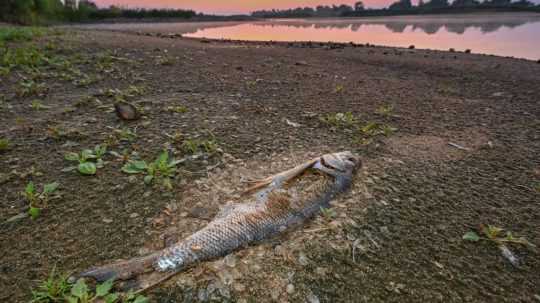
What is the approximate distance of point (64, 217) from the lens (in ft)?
7.01

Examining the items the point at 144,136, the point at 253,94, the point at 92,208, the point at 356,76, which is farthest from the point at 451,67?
the point at 92,208

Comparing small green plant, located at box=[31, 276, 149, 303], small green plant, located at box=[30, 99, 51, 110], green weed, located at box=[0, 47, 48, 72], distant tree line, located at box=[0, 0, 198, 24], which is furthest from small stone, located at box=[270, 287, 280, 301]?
distant tree line, located at box=[0, 0, 198, 24]

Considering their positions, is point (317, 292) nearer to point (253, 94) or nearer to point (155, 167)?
point (155, 167)

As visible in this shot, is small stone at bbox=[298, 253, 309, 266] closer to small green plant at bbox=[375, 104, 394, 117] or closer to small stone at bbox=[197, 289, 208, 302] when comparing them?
small stone at bbox=[197, 289, 208, 302]

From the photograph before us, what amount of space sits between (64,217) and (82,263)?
59 centimetres

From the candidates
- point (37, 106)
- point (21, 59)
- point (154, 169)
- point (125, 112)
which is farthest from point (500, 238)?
point (21, 59)

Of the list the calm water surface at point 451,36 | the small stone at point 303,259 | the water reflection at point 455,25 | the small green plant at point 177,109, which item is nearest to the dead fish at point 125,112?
the small green plant at point 177,109

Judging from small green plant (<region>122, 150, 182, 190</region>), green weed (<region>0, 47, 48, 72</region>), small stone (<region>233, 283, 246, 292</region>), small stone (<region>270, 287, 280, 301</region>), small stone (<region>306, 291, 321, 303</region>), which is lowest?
small stone (<region>306, 291, 321, 303</region>)

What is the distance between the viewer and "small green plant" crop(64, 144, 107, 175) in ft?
8.70

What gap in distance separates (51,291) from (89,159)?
1.72 m

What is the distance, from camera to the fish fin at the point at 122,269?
1664 mm

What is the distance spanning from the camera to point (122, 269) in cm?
170

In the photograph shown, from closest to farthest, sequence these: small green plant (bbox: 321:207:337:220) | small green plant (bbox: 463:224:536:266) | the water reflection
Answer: small green plant (bbox: 463:224:536:266)
small green plant (bbox: 321:207:337:220)
the water reflection

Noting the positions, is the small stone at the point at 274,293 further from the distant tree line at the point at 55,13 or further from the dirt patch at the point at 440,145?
the distant tree line at the point at 55,13
